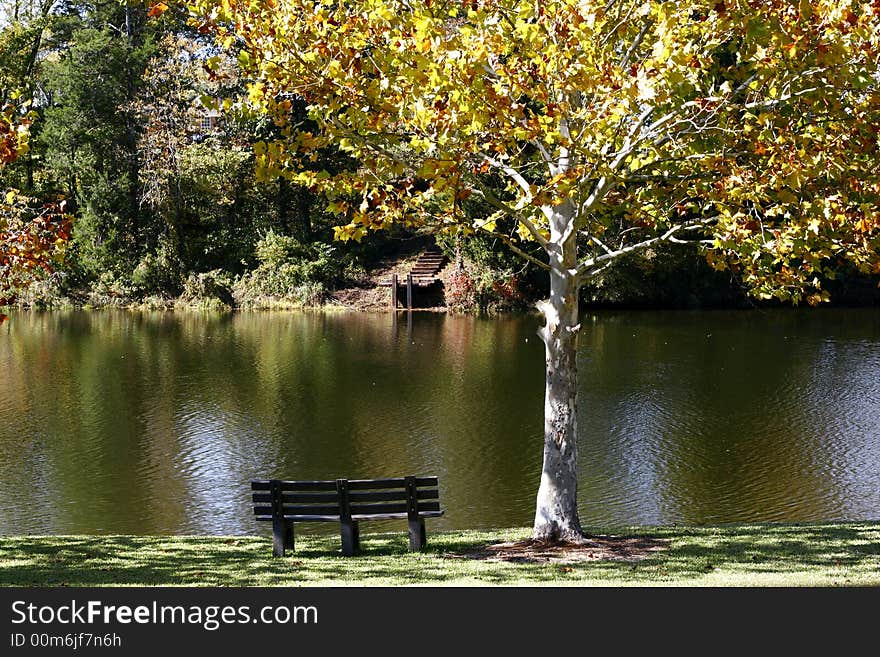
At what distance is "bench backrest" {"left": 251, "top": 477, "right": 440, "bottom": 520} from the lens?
1048cm

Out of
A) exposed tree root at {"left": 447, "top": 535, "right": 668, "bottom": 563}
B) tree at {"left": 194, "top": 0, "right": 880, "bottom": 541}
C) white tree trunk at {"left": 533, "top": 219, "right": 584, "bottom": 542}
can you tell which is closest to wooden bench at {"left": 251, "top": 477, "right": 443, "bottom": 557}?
exposed tree root at {"left": 447, "top": 535, "right": 668, "bottom": 563}

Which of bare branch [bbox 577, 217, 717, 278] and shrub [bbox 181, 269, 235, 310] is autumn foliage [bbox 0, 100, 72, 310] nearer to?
bare branch [bbox 577, 217, 717, 278]

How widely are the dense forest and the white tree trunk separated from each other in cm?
3578

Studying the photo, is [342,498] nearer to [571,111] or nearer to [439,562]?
[439,562]

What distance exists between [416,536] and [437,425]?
378 inches

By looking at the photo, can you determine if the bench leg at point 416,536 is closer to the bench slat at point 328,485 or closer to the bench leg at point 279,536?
the bench slat at point 328,485

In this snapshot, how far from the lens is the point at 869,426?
775 inches

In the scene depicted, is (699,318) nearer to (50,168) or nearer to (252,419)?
(252,419)

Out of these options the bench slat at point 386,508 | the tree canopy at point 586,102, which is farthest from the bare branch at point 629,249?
the bench slat at point 386,508

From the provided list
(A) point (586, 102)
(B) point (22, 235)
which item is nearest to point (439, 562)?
(A) point (586, 102)

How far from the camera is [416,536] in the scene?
10.7 m

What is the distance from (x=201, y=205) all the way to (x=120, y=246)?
15.6 feet

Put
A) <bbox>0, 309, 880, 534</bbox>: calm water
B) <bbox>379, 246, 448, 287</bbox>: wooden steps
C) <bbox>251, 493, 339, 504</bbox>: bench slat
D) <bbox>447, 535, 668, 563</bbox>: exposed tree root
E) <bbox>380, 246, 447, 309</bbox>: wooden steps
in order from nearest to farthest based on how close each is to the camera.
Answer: <bbox>447, 535, 668, 563</bbox>: exposed tree root < <bbox>251, 493, 339, 504</bbox>: bench slat < <bbox>0, 309, 880, 534</bbox>: calm water < <bbox>380, 246, 447, 309</bbox>: wooden steps < <bbox>379, 246, 448, 287</bbox>: wooden steps

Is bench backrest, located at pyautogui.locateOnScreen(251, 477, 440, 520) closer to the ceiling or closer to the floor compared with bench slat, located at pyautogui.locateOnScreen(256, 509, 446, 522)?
closer to the ceiling
